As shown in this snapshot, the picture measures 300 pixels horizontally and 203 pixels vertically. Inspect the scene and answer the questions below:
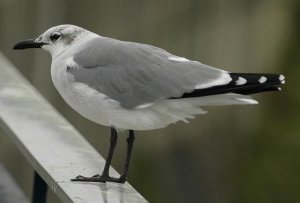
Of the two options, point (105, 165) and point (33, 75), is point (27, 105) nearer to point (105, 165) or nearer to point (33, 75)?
point (105, 165)

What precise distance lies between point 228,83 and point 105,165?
1.41 feet

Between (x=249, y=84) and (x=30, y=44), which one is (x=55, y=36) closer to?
(x=30, y=44)

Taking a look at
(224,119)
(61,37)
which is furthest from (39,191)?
(224,119)

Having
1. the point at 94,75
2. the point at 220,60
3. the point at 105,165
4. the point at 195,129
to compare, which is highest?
the point at 94,75

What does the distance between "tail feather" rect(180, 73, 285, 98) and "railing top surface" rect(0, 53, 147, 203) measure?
332 millimetres

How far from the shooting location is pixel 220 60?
5379 millimetres

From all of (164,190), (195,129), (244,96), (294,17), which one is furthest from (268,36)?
(244,96)

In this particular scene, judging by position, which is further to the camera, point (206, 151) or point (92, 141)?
point (92, 141)

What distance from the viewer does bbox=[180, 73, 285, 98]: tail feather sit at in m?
2.41

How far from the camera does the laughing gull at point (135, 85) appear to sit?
2539mm

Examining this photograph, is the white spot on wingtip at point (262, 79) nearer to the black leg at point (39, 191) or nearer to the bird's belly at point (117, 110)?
the bird's belly at point (117, 110)

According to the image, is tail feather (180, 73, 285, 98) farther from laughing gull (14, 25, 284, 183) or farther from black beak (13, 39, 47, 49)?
black beak (13, 39, 47, 49)

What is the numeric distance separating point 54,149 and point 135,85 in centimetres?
29

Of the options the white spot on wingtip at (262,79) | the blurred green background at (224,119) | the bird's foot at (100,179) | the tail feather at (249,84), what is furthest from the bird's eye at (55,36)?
the blurred green background at (224,119)
